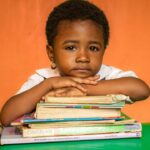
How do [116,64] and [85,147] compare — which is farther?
[116,64]

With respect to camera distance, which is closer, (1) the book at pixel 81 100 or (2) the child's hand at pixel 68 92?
(1) the book at pixel 81 100

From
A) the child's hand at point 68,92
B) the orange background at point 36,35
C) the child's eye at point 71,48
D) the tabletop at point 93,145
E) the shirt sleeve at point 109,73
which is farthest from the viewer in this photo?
the orange background at point 36,35

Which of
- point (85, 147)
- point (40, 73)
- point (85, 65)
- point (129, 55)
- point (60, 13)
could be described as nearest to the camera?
point (85, 147)

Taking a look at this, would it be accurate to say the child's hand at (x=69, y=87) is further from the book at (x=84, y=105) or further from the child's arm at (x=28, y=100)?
the book at (x=84, y=105)

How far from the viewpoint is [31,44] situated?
70.3 inches

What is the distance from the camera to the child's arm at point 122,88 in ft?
3.39

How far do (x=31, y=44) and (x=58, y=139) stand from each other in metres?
1.01

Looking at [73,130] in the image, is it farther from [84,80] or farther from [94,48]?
[94,48]

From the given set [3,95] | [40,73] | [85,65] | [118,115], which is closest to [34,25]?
[3,95]

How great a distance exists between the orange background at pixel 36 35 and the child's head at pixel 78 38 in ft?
1.89

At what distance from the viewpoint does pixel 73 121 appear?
0.85m

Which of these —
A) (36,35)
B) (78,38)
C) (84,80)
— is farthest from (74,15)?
(36,35)

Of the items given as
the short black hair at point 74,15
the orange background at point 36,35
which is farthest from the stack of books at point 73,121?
the orange background at point 36,35

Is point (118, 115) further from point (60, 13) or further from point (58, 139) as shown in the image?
point (60, 13)
